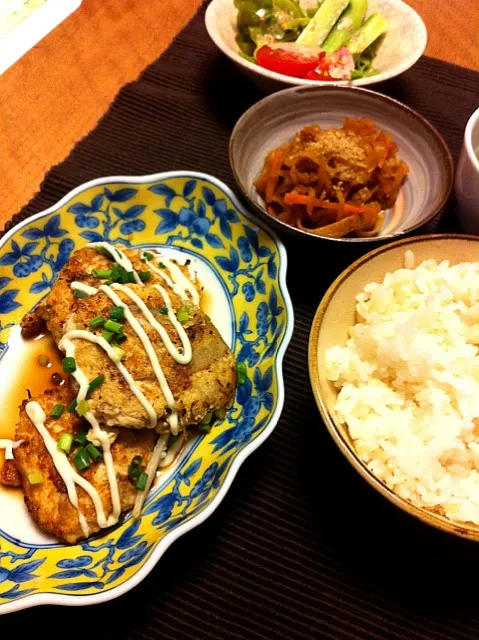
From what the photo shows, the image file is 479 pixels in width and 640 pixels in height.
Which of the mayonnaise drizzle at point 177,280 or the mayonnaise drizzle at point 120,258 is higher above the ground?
the mayonnaise drizzle at point 120,258

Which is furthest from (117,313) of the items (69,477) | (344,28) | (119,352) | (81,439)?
(344,28)

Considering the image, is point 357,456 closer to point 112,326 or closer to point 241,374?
point 241,374

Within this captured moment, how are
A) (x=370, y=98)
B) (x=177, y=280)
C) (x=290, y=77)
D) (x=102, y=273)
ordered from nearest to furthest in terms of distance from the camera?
(x=102, y=273) → (x=177, y=280) → (x=370, y=98) → (x=290, y=77)

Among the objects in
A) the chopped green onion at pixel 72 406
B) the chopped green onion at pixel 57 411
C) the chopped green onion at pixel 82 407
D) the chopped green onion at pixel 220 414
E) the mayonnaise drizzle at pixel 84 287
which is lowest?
the chopped green onion at pixel 220 414

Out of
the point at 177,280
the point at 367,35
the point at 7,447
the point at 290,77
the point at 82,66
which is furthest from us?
the point at 82,66

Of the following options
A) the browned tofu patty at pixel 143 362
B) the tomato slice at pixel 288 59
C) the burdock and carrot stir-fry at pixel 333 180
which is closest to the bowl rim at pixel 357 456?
the browned tofu patty at pixel 143 362

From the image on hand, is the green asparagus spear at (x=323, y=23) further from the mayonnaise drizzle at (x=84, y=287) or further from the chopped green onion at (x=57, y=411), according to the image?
the chopped green onion at (x=57, y=411)
